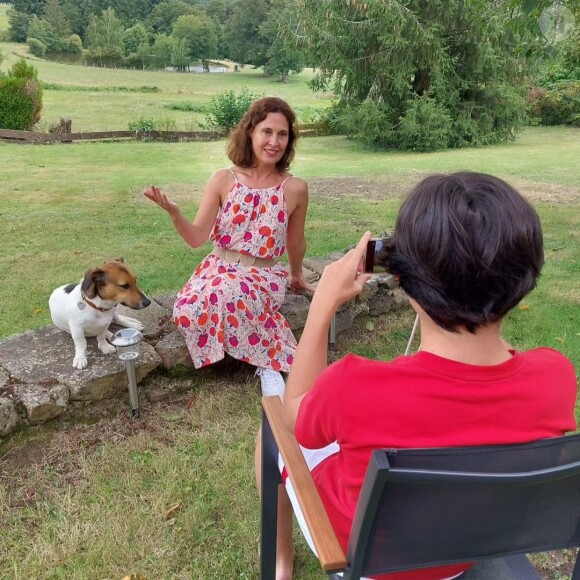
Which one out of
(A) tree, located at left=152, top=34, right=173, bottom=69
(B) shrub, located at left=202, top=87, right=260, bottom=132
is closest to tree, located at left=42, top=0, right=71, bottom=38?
(A) tree, located at left=152, top=34, right=173, bottom=69

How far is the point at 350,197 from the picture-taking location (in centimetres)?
888

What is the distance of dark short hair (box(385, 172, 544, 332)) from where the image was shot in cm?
104

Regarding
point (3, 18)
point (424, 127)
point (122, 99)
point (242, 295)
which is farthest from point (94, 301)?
point (3, 18)

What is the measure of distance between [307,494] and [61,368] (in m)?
1.95

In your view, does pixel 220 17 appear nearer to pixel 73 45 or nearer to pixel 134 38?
pixel 134 38

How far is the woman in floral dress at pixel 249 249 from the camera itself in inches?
121

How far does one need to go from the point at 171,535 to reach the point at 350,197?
23.9 feet

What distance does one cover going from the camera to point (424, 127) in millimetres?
17547

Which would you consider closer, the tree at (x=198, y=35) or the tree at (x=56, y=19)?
the tree at (x=198, y=35)

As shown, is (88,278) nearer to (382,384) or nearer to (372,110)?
(382,384)

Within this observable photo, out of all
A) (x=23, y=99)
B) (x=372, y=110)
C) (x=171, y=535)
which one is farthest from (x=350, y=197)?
(x=23, y=99)

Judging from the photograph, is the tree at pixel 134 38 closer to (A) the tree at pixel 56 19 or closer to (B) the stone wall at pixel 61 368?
(A) the tree at pixel 56 19

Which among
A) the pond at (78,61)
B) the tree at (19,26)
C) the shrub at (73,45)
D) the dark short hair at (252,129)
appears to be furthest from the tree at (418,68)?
the tree at (19,26)

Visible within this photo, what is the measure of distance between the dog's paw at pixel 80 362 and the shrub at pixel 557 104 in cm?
2583
